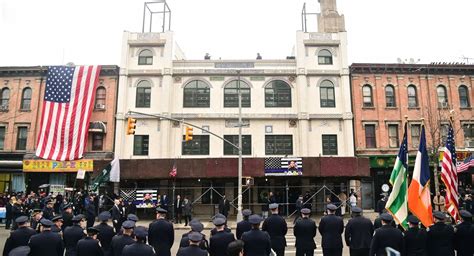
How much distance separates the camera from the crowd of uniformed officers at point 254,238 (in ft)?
25.0

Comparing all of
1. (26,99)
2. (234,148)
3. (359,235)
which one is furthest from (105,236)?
(26,99)

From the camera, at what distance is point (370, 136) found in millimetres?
30391

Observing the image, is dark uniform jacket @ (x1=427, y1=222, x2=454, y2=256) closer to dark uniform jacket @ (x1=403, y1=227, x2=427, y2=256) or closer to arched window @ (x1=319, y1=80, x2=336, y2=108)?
dark uniform jacket @ (x1=403, y1=227, x2=427, y2=256)

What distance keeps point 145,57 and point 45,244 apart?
82.0ft

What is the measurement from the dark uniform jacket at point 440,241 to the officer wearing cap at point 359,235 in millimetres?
1358

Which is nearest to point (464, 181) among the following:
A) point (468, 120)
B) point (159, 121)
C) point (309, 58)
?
point (468, 120)

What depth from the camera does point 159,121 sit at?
1178 inches

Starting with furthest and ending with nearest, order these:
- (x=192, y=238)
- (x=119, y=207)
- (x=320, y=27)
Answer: (x=320, y=27), (x=119, y=207), (x=192, y=238)

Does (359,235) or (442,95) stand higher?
(442,95)

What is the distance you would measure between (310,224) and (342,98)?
2191 centimetres

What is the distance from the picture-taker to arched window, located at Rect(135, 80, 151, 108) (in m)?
30.2

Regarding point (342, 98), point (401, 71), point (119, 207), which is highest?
point (401, 71)

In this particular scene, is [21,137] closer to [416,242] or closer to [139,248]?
[139,248]

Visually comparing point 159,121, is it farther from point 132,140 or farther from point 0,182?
point 0,182
